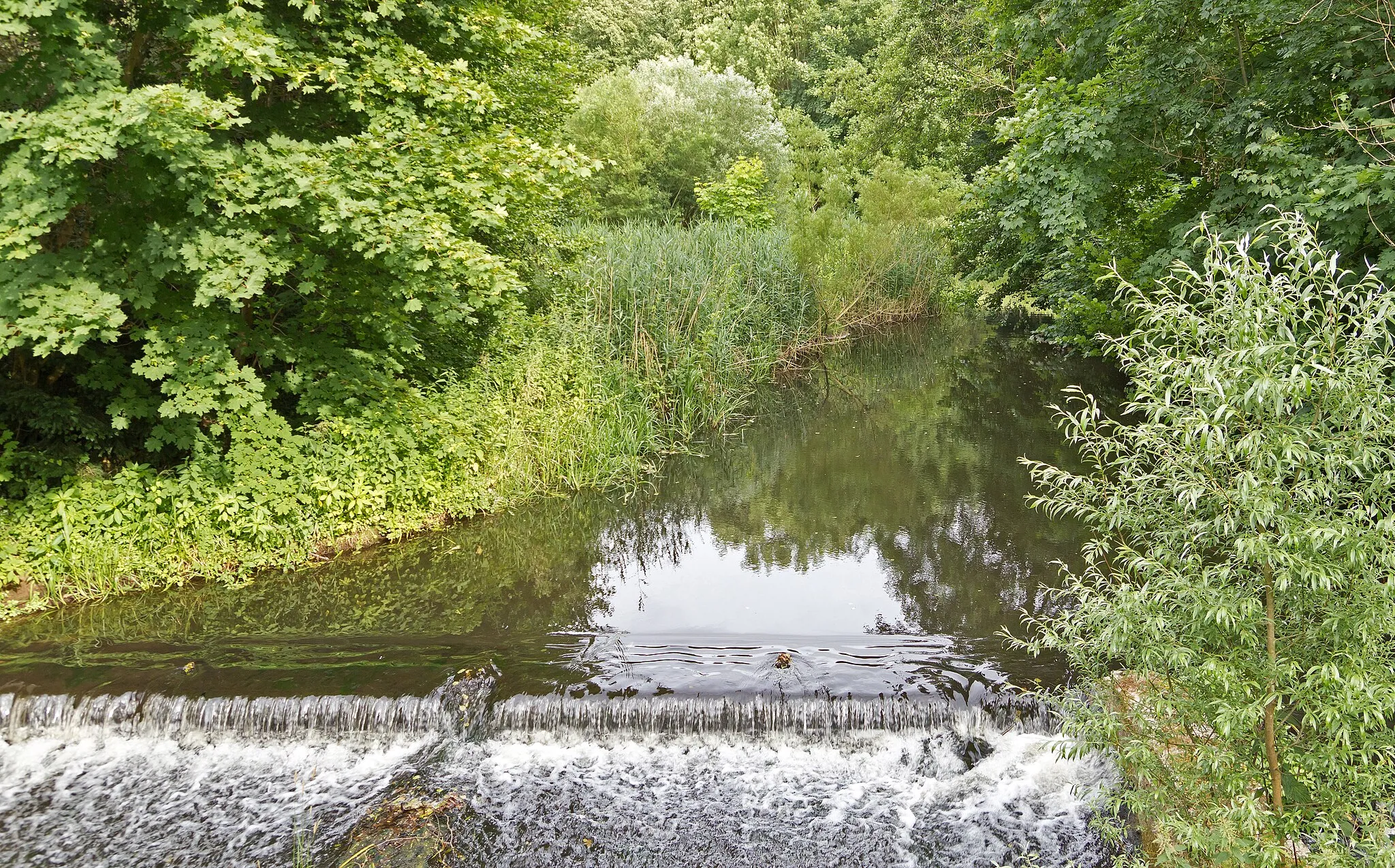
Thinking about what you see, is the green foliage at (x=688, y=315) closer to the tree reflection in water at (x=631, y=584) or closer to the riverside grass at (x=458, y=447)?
the riverside grass at (x=458, y=447)

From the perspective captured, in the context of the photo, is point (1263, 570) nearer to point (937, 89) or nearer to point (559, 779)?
point (559, 779)

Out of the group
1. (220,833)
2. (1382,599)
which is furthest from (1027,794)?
(220,833)

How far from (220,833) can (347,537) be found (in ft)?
11.4

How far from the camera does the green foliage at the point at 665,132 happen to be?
842 inches

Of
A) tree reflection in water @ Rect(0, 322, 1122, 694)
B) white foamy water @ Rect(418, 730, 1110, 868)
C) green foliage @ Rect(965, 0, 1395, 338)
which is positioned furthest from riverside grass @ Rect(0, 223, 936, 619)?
green foliage @ Rect(965, 0, 1395, 338)

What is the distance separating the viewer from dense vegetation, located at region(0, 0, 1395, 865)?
10.0 ft

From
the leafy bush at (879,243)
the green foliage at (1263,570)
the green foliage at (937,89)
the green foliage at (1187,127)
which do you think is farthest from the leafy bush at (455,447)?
the green foliage at (937,89)

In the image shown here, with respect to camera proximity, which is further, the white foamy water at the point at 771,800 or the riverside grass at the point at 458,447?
the riverside grass at the point at 458,447

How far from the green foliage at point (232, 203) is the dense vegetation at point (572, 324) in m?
0.04

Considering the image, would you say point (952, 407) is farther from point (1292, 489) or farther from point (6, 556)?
point (6, 556)

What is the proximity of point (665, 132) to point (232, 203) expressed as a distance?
18468mm

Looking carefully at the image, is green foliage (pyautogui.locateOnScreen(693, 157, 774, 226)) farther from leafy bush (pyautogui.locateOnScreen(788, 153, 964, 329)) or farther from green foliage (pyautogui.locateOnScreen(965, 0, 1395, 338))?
green foliage (pyautogui.locateOnScreen(965, 0, 1395, 338))

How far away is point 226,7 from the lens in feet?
20.4

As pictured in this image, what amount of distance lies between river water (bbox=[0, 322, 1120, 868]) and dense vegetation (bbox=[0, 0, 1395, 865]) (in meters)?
0.65
